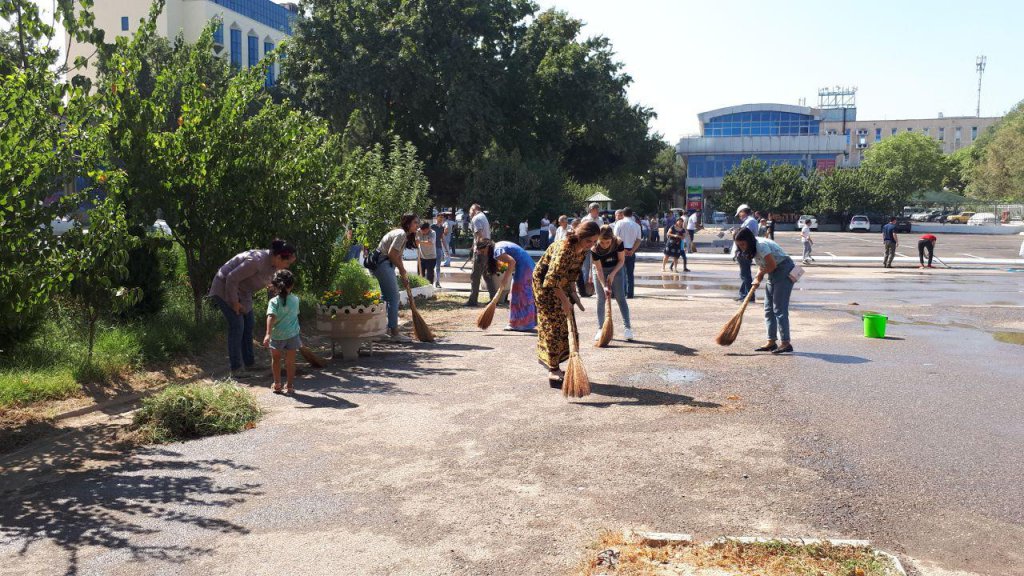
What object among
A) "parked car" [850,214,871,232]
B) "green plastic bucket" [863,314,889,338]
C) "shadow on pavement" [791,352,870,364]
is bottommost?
"shadow on pavement" [791,352,870,364]

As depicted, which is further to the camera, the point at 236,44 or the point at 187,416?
the point at 236,44

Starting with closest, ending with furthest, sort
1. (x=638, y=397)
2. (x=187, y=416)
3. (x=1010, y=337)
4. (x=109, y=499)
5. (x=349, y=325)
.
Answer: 1. (x=109, y=499)
2. (x=187, y=416)
3. (x=638, y=397)
4. (x=349, y=325)
5. (x=1010, y=337)

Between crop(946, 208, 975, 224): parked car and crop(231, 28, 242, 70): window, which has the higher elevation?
crop(231, 28, 242, 70): window

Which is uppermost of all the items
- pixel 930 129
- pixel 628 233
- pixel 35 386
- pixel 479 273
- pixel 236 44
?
pixel 930 129

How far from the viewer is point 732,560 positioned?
455 centimetres

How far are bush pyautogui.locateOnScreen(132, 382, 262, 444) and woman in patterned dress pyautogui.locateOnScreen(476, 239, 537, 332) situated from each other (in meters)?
4.22

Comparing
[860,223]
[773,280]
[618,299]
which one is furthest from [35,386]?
[860,223]

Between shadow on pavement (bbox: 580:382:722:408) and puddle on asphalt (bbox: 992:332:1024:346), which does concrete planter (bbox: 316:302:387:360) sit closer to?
shadow on pavement (bbox: 580:382:722:408)

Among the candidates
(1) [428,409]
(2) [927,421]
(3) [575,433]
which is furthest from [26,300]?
(2) [927,421]

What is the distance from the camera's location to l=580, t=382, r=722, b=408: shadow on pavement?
8.28 meters

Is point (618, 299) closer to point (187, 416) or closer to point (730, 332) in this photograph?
point (730, 332)

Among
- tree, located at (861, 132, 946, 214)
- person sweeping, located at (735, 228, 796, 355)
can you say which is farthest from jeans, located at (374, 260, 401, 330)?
tree, located at (861, 132, 946, 214)

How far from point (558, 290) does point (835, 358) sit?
4.30 m

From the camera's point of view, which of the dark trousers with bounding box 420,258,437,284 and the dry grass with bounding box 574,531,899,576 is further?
the dark trousers with bounding box 420,258,437,284
